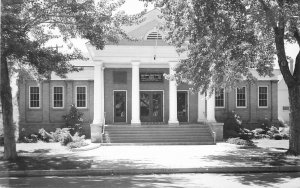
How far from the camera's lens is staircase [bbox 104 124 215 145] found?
23359 millimetres

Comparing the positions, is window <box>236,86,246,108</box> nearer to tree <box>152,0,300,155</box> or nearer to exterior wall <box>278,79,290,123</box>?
tree <box>152,0,300,155</box>

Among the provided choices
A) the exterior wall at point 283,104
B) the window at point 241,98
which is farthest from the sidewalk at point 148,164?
the exterior wall at point 283,104

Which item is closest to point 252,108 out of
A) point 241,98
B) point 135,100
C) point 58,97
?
point 241,98

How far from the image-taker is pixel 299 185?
10445mm

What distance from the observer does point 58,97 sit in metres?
29.4

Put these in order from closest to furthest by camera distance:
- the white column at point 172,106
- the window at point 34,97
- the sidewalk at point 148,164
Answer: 1. the sidewalk at point 148,164
2. the white column at point 172,106
3. the window at point 34,97

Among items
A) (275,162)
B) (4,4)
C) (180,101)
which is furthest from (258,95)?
(4,4)

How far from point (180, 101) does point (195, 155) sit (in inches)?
463

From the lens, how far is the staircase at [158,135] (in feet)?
76.6

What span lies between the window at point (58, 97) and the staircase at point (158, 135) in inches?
238

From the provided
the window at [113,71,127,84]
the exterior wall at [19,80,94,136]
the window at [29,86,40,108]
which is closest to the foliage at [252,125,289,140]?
the window at [113,71,127,84]

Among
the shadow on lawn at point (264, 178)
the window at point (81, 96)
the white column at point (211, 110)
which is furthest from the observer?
the window at point (81, 96)

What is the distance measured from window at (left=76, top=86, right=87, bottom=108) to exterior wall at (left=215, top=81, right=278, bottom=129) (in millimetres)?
9579

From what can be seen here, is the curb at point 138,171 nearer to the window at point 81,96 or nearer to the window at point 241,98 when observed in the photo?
the window at point 241,98
